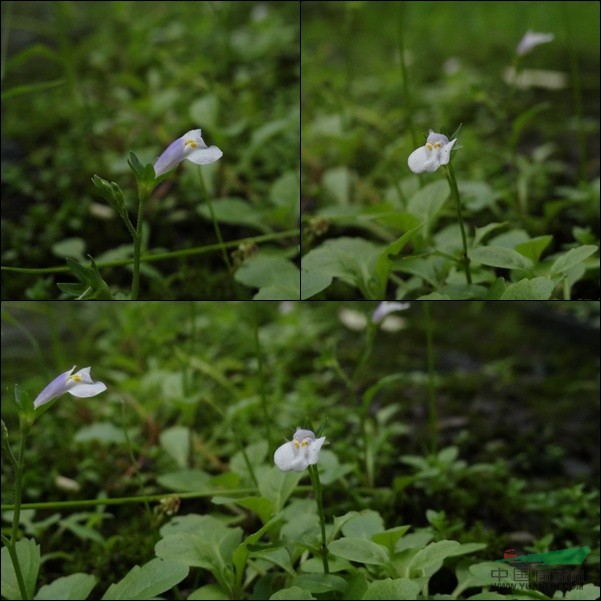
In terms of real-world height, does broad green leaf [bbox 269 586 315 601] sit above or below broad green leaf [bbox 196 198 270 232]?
below

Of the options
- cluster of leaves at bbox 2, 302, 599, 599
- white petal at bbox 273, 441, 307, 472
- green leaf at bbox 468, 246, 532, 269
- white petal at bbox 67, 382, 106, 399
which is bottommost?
cluster of leaves at bbox 2, 302, 599, 599

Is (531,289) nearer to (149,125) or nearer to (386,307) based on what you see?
(386,307)

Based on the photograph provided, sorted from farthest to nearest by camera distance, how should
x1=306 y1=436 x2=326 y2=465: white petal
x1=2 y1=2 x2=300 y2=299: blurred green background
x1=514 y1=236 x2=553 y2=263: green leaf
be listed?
x1=2 y1=2 x2=300 y2=299: blurred green background
x1=514 y1=236 x2=553 y2=263: green leaf
x1=306 y1=436 x2=326 y2=465: white petal

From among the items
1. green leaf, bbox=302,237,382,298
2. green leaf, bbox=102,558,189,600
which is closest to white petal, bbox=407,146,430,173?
green leaf, bbox=302,237,382,298

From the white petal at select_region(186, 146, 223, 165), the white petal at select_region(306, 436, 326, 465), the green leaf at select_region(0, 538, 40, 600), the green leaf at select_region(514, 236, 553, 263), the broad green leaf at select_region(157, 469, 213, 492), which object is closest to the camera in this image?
the white petal at select_region(306, 436, 326, 465)

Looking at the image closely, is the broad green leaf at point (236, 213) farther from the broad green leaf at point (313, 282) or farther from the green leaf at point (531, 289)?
the green leaf at point (531, 289)

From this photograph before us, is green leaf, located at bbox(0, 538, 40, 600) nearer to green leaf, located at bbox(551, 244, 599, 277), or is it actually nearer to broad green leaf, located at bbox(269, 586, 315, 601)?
broad green leaf, located at bbox(269, 586, 315, 601)

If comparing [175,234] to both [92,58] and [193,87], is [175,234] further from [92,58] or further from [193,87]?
[92,58]
